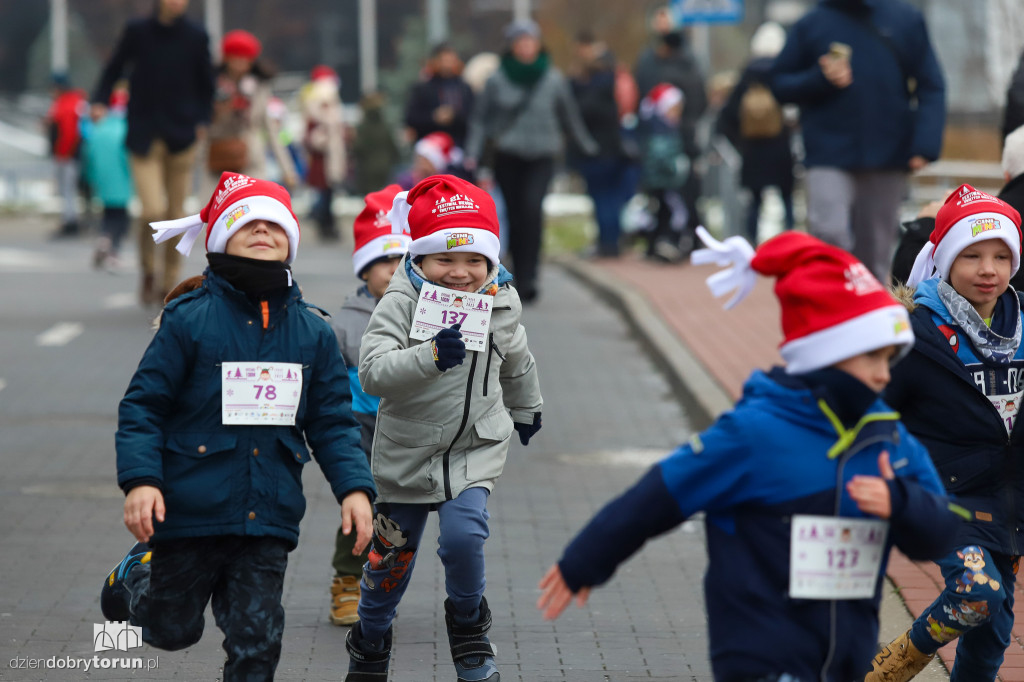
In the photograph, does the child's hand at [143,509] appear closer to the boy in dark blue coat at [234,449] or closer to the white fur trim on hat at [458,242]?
the boy in dark blue coat at [234,449]

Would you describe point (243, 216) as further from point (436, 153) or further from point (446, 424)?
point (436, 153)

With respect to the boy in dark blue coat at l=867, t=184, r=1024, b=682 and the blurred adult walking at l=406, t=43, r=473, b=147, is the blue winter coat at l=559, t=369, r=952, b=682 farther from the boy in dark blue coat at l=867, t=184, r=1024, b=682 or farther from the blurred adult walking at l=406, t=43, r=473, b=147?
the blurred adult walking at l=406, t=43, r=473, b=147

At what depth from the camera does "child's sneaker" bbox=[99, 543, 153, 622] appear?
4578 mm

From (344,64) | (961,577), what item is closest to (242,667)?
(961,577)

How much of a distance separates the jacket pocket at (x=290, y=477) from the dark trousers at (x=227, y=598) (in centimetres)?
8

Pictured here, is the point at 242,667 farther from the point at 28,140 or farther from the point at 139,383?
the point at 28,140

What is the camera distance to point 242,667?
4172 mm

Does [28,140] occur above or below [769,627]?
below

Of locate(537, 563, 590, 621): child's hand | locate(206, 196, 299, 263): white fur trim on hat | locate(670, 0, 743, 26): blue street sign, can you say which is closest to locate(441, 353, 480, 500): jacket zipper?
locate(206, 196, 299, 263): white fur trim on hat

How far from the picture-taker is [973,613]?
441 centimetres

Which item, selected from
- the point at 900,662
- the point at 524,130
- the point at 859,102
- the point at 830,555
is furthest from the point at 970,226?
the point at 524,130

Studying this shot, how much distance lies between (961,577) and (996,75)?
64.0 feet

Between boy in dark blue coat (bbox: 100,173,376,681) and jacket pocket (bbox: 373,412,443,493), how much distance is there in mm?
364

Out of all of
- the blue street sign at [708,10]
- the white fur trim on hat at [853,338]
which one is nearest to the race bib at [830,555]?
the white fur trim on hat at [853,338]
